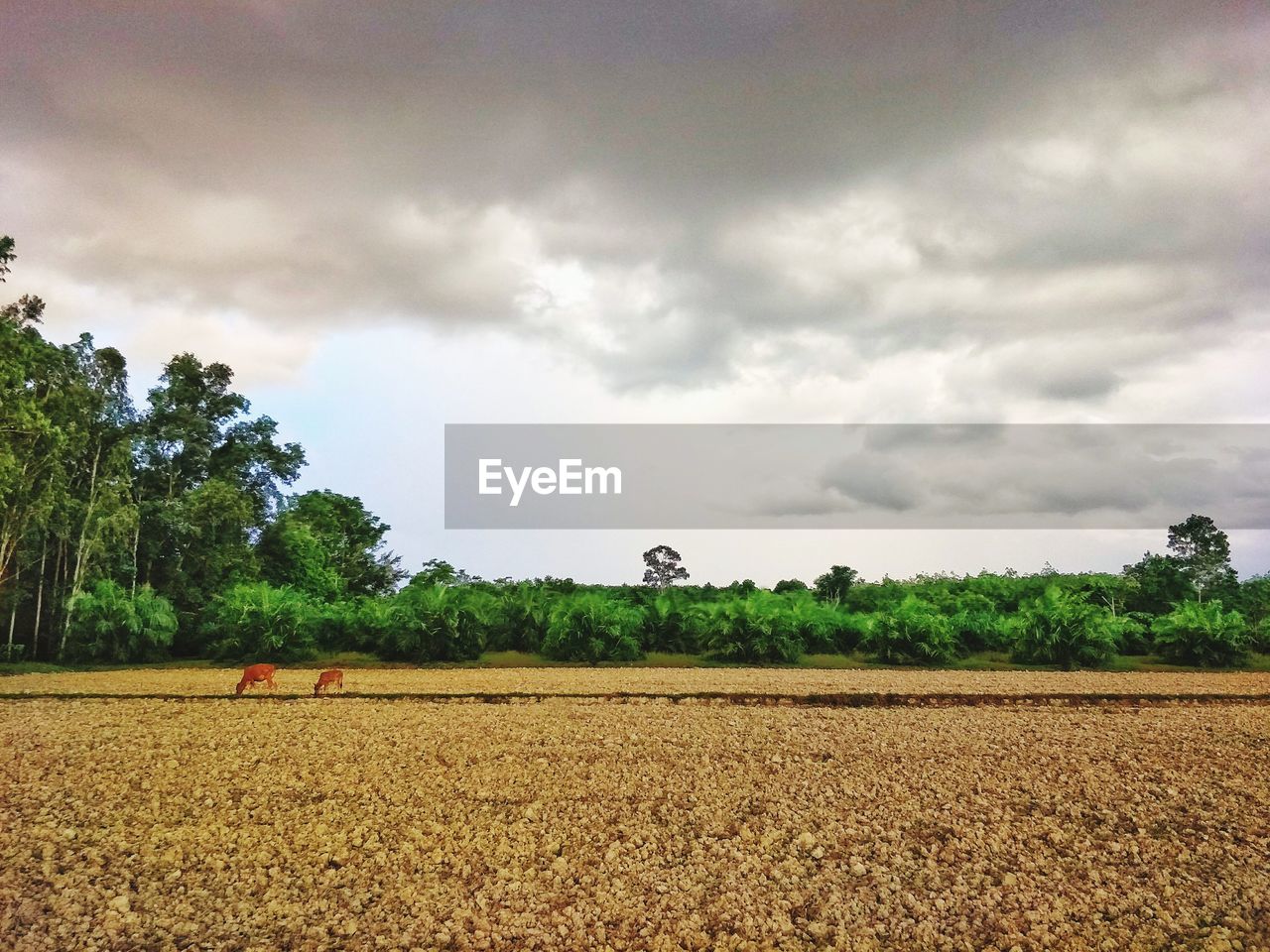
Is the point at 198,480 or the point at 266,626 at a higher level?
the point at 198,480

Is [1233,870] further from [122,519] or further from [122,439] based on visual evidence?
[122,439]

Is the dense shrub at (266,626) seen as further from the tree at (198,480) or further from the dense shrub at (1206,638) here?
the dense shrub at (1206,638)

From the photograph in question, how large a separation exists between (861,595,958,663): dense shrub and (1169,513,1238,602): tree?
1676 centimetres

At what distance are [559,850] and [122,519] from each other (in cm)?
2159

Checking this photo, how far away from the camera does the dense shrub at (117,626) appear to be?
2200 cm

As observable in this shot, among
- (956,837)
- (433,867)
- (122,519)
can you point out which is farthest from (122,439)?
(956,837)

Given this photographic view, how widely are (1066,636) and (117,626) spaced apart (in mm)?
24787

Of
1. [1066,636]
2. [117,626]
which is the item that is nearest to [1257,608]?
[1066,636]

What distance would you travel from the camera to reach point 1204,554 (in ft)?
130

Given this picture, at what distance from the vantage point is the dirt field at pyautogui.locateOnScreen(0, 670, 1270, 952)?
545cm

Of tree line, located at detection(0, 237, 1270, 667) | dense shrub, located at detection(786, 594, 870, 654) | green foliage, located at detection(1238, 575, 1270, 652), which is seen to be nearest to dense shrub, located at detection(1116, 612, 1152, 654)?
tree line, located at detection(0, 237, 1270, 667)

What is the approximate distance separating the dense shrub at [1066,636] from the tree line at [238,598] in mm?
46

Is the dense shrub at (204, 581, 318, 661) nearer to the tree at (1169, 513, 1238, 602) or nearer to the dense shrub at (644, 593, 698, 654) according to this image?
the dense shrub at (644, 593, 698, 654)

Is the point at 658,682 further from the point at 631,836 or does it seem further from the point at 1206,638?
the point at 1206,638
